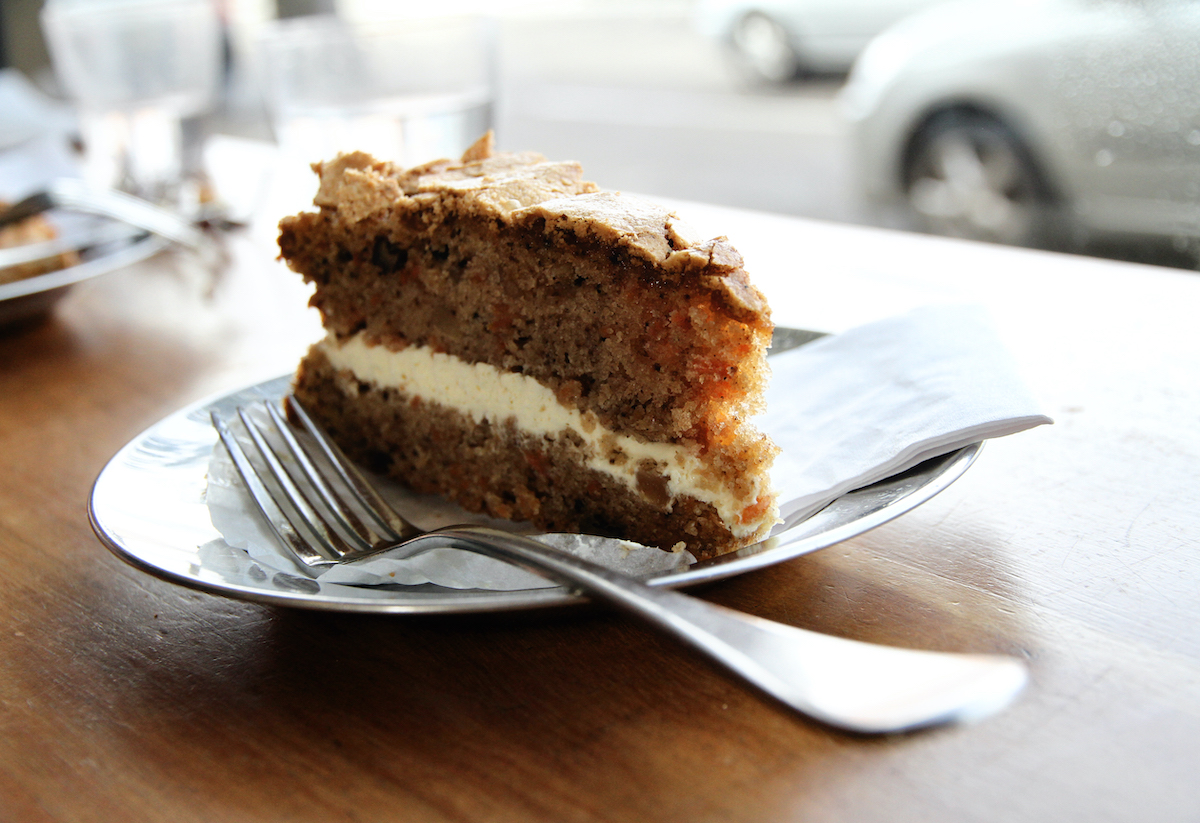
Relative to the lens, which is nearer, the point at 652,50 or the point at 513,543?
the point at 513,543

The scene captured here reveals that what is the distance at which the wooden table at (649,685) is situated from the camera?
648mm

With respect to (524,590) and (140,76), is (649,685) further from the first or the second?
(140,76)

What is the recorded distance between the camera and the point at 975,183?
10.7ft

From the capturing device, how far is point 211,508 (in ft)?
3.18

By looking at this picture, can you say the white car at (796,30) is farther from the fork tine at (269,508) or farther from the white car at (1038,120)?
the fork tine at (269,508)

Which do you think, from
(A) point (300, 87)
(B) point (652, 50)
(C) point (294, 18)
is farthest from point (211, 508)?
(B) point (652, 50)

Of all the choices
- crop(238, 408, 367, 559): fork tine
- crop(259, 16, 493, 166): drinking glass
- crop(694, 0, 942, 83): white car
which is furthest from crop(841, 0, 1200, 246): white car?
crop(238, 408, 367, 559): fork tine

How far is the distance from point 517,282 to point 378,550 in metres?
0.34

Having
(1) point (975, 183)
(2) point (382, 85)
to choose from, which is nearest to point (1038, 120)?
(1) point (975, 183)

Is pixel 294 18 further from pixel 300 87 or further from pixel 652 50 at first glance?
pixel 300 87

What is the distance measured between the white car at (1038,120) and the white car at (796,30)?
1.18 m

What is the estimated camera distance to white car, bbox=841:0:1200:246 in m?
2.24

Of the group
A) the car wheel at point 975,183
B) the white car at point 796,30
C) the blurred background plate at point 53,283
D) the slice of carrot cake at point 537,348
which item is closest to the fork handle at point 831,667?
the slice of carrot cake at point 537,348

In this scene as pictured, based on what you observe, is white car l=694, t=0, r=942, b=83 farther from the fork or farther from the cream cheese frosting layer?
the fork
